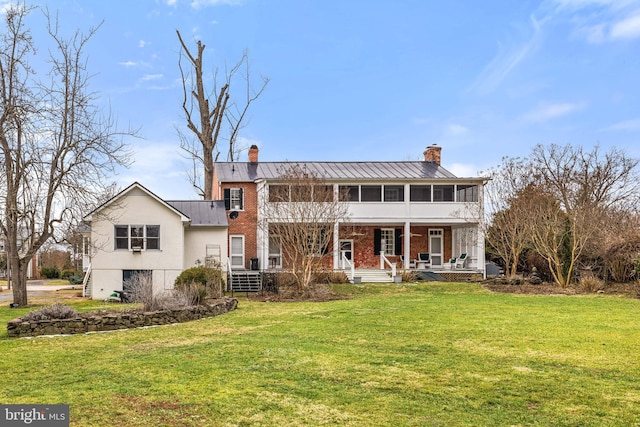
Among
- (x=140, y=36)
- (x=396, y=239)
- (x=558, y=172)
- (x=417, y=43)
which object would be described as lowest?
(x=396, y=239)

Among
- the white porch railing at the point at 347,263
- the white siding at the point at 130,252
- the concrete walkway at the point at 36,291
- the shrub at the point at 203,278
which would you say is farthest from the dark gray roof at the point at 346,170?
the concrete walkway at the point at 36,291

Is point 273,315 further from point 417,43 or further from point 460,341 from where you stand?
point 417,43

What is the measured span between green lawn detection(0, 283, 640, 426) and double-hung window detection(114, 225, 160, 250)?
1102 centimetres

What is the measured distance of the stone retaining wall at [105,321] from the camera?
37.9 feet

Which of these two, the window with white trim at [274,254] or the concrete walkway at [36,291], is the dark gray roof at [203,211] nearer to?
the window with white trim at [274,254]

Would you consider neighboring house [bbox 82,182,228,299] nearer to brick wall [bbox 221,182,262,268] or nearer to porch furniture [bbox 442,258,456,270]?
brick wall [bbox 221,182,262,268]

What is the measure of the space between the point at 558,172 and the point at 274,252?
21555 millimetres

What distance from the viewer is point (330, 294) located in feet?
68.5

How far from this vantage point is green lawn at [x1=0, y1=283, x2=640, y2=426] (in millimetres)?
5652

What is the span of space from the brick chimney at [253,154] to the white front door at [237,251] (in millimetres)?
6031

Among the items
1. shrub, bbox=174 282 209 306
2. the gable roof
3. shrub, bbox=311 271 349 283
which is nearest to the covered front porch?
shrub, bbox=311 271 349 283

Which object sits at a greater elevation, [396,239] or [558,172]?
[558,172]

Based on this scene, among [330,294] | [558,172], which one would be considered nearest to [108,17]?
[330,294]

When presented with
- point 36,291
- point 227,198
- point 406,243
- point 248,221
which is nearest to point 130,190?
point 227,198
